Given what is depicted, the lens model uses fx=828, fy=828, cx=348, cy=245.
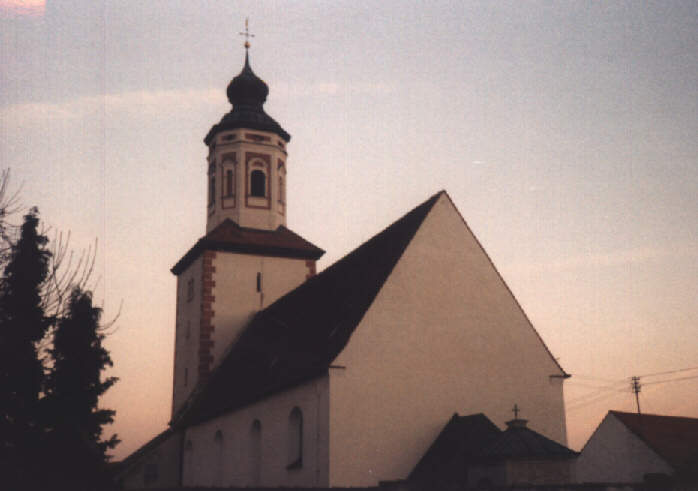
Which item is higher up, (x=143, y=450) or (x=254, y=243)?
(x=254, y=243)

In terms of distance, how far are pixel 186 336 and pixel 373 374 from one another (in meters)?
15.4

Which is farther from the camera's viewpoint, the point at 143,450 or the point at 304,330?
the point at 143,450

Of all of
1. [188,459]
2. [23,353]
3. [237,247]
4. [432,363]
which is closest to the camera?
[23,353]

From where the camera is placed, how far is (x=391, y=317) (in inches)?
841

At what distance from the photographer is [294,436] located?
22.4 m

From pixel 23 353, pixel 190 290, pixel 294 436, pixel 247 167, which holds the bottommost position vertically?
pixel 294 436

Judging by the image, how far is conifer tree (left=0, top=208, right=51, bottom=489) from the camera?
1722 centimetres

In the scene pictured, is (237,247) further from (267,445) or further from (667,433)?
(667,433)

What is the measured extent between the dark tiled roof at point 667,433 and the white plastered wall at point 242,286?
17.6m

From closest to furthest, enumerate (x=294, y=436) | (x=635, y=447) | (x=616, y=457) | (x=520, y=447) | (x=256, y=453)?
(x=520, y=447)
(x=294, y=436)
(x=256, y=453)
(x=635, y=447)
(x=616, y=457)

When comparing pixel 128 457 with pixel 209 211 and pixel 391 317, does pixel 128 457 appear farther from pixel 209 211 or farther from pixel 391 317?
pixel 391 317

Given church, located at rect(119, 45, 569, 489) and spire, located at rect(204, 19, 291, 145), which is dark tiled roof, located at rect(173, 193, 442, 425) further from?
spire, located at rect(204, 19, 291, 145)

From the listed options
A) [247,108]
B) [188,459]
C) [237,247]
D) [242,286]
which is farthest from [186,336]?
[247,108]

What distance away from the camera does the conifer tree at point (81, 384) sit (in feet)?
79.7
